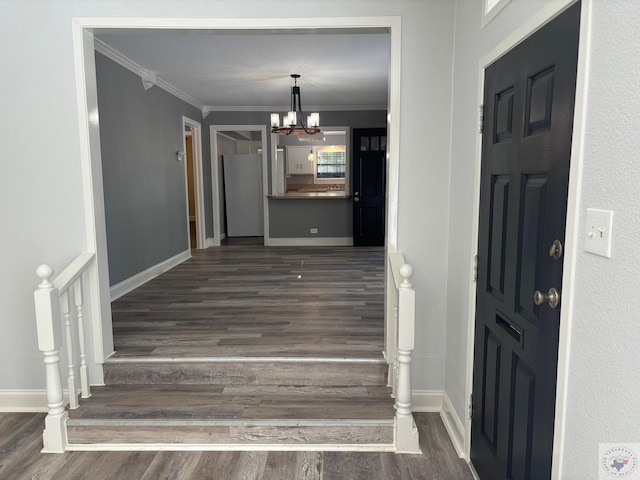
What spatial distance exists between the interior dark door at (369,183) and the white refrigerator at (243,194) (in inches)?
89.9

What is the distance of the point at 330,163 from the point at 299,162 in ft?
2.75

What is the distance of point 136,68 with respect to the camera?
4660 mm

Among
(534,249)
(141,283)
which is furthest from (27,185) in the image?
(534,249)

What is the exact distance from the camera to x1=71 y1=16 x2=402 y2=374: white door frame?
2473mm

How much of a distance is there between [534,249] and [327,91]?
17.2 feet

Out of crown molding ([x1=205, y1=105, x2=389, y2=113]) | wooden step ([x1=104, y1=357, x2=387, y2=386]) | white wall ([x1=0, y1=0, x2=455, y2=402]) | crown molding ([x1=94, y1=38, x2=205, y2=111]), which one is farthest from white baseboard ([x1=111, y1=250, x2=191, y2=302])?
crown molding ([x1=205, y1=105, x2=389, y2=113])

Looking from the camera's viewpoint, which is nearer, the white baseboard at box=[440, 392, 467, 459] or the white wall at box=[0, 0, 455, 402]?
the white baseboard at box=[440, 392, 467, 459]

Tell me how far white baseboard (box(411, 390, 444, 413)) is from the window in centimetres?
922

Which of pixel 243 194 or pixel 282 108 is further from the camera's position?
pixel 243 194

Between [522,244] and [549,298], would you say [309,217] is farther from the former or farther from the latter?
[549,298]

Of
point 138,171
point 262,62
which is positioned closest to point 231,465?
point 138,171

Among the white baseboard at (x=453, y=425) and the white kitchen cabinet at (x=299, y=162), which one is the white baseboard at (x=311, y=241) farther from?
the white baseboard at (x=453, y=425)

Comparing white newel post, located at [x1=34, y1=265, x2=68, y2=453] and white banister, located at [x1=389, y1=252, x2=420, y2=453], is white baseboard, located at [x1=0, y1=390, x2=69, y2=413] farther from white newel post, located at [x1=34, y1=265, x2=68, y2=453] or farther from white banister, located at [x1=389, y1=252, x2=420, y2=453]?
white banister, located at [x1=389, y1=252, x2=420, y2=453]

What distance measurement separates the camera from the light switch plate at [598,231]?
3.54 feet
